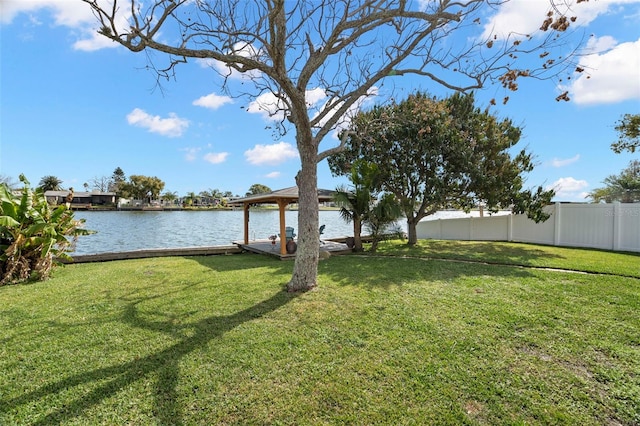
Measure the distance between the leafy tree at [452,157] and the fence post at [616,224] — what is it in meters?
1.79

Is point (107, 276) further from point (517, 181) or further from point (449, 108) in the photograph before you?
point (517, 181)

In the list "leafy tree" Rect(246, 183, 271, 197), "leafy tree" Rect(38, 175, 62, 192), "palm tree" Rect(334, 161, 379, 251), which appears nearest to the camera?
"palm tree" Rect(334, 161, 379, 251)

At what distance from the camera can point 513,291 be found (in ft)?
17.8

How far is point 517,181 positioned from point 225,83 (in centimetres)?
1094

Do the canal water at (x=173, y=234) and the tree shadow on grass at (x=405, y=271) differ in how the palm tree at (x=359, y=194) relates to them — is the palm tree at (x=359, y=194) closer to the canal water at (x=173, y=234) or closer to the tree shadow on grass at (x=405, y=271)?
the canal water at (x=173, y=234)

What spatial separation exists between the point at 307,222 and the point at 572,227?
11.2 meters

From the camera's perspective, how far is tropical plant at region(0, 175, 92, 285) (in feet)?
22.1

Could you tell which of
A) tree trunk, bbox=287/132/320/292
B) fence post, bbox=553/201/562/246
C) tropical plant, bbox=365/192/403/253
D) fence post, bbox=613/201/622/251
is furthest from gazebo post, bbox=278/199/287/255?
fence post, bbox=613/201/622/251

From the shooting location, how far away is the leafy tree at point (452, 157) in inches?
448

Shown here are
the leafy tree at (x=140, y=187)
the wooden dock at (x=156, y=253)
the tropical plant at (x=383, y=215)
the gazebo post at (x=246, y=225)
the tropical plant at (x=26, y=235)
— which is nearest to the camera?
the tropical plant at (x=26, y=235)

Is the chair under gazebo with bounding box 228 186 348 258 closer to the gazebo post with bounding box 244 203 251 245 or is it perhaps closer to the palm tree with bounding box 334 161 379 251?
the gazebo post with bounding box 244 203 251 245

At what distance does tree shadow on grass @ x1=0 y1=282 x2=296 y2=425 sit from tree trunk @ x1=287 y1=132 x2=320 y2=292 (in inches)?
62.5

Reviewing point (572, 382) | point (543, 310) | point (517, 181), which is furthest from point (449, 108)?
point (572, 382)

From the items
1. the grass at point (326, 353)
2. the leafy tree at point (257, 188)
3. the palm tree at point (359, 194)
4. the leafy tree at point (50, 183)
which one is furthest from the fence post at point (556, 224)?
the leafy tree at point (50, 183)
